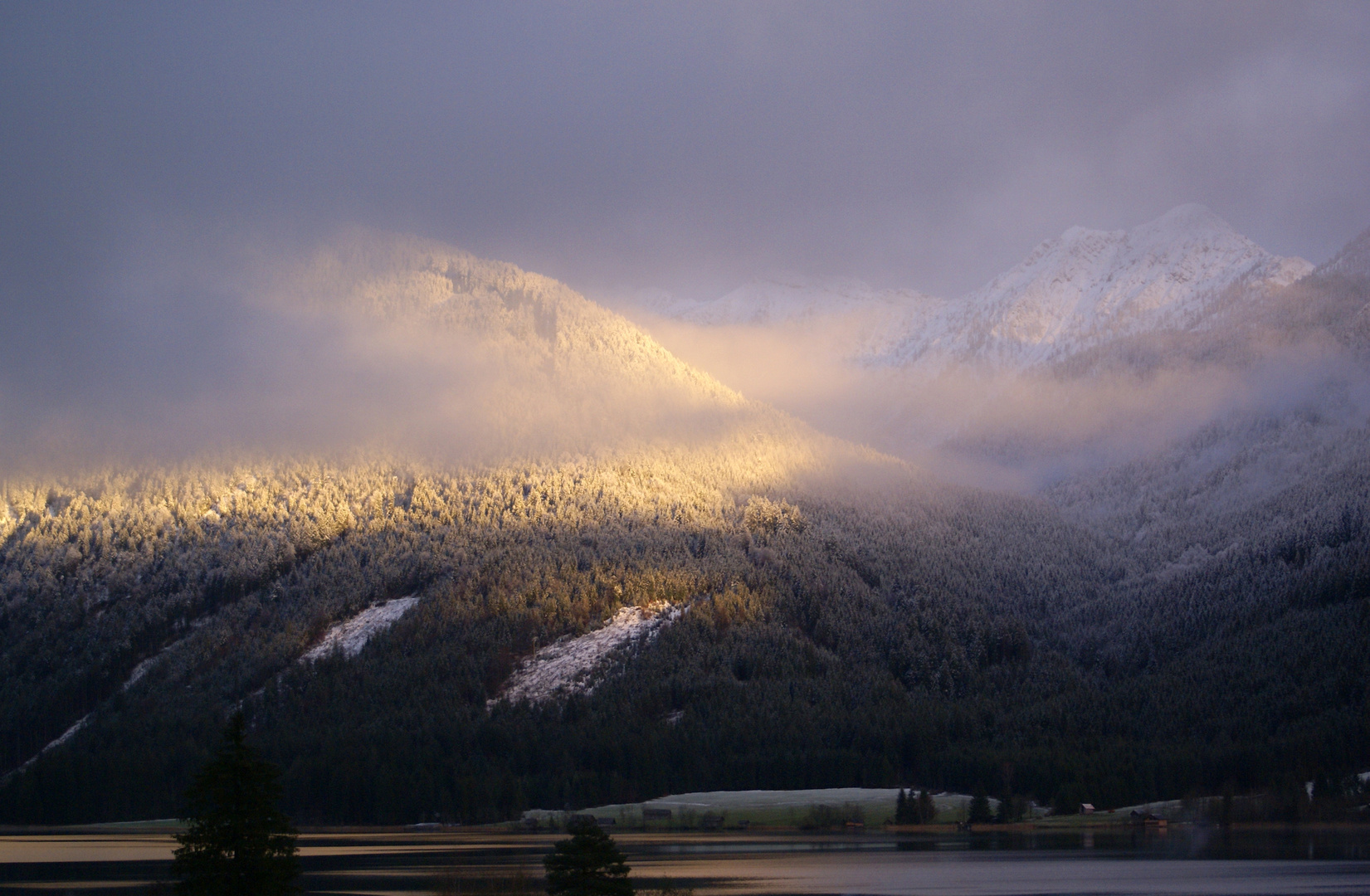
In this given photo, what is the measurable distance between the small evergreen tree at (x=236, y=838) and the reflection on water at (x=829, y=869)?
44.6 meters

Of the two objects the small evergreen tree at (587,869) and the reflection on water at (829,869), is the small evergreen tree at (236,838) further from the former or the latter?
the reflection on water at (829,869)

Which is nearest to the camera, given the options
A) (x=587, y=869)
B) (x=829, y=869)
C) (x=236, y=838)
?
(x=236, y=838)

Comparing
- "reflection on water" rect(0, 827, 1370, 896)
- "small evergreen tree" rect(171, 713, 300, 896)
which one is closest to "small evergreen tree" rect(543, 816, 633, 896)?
"small evergreen tree" rect(171, 713, 300, 896)

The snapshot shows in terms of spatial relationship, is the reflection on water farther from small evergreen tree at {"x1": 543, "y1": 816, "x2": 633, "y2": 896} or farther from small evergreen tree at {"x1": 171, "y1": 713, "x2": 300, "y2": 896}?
small evergreen tree at {"x1": 171, "y1": 713, "x2": 300, "y2": 896}

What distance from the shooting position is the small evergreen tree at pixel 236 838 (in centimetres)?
7256

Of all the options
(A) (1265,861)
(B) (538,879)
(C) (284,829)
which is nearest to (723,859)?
(B) (538,879)

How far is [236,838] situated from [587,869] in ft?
73.5

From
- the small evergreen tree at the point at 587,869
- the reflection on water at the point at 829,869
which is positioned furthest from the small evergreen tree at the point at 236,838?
the reflection on water at the point at 829,869

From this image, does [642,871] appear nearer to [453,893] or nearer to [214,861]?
[453,893]

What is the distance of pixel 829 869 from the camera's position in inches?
6142

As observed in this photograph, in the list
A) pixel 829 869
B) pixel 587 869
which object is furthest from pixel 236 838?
pixel 829 869

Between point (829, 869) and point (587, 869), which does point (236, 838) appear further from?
point (829, 869)

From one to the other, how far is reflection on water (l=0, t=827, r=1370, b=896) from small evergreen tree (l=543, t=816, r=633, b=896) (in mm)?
31376

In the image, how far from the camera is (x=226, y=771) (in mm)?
73250
